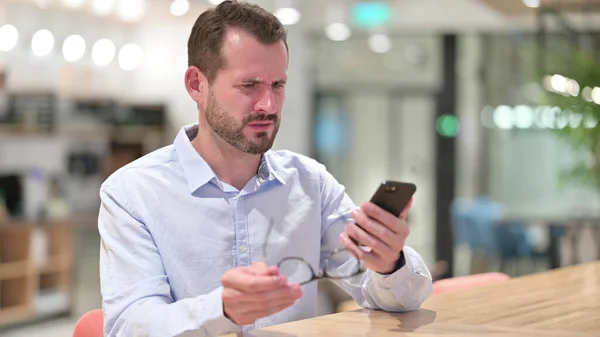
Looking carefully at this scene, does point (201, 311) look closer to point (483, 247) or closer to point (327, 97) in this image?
point (483, 247)

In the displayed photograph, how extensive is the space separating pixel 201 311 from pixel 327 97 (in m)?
10.5

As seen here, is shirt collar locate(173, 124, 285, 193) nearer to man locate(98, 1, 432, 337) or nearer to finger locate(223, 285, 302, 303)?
man locate(98, 1, 432, 337)

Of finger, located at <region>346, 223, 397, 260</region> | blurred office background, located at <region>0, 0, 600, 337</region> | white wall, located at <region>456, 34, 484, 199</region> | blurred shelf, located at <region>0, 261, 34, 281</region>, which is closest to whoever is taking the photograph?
finger, located at <region>346, 223, 397, 260</region>

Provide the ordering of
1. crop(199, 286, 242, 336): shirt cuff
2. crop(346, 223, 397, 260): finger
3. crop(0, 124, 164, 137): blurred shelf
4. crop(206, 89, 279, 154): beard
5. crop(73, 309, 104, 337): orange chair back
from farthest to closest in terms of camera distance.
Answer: crop(0, 124, 164, 137): blurred shelf
crop(73, 309, 104, 337): orange chair back
crop(206, 89, 279, 154): beard
crop(346, 223, 397, 260): finger
crop(199, 286, 242, 336): shirt cuff

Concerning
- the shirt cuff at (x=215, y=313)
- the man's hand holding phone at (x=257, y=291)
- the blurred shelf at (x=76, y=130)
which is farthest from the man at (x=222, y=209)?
the blurred shelf at (x=76, y=130)

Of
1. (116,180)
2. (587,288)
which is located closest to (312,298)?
(116,180)

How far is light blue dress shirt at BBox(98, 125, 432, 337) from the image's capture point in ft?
6.29

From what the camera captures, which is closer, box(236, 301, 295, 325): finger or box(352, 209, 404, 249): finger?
box(236, 301, 295, 325): finger

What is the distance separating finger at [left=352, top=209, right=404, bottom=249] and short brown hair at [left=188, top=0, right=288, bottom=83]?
504 mm

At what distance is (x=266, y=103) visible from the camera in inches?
78.5

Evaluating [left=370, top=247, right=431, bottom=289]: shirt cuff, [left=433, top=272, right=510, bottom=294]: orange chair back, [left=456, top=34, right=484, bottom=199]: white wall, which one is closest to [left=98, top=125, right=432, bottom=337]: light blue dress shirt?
[left=370, top=247, right=431, bottom=289]: shirt cuff

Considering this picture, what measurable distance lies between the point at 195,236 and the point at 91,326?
336 mm

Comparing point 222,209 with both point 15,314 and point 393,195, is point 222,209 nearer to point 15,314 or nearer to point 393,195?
point 393,195

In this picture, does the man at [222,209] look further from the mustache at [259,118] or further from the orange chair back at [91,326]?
the orange chair back at [91,326]
